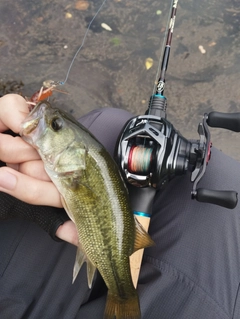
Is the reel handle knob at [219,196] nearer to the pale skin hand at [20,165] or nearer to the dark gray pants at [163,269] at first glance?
the dark gray pants at [163,269]

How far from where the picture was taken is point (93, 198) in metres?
1.28

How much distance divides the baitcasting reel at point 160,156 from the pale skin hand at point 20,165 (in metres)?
0.30

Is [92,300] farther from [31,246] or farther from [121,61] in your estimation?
[121,61]

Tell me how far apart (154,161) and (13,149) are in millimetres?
492

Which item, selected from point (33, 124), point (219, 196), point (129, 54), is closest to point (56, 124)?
point (33, 124)

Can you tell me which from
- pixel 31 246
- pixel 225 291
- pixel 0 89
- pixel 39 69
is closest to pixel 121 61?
pixel 39 69

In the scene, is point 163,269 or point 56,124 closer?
point 56,124

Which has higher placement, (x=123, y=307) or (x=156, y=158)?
(x=156, y=158)

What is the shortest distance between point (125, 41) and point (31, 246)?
1.72m

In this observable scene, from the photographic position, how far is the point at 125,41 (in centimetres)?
266

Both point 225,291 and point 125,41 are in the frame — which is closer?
point 225,291

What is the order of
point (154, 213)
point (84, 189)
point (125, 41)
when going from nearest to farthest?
point (84, 189)
point (154, 213)
point (125, 41)

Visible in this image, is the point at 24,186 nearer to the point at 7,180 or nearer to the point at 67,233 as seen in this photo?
the point at 7,180

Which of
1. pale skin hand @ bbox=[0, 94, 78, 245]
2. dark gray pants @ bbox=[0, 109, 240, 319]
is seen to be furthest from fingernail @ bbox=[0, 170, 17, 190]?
dark gray pants @ bbox=[0, 109, 240, 319]
